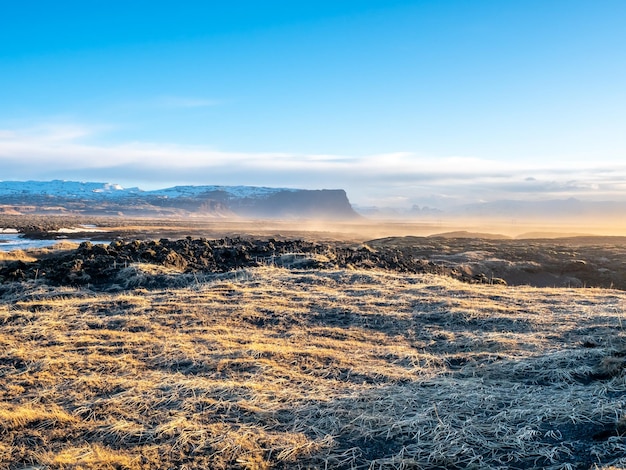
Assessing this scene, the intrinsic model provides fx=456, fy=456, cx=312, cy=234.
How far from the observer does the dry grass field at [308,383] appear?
4324 millimetres

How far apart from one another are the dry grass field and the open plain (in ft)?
0.08

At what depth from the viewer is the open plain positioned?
Answer: 14.3ft

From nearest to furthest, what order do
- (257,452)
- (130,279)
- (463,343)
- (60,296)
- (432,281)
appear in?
(257,452) → (463,343) → (60,296) → (130,279) → (432,281)

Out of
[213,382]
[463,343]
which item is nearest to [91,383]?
[213,382]

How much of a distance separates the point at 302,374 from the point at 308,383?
1.25 ft

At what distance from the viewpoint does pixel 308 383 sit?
6059 millimetres

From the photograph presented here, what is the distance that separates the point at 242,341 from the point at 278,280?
5532 millimetres

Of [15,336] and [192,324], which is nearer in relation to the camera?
[15,336]

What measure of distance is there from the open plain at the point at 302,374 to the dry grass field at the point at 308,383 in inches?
1.0

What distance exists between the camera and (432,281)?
14406mm

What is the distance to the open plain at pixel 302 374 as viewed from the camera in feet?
14.3

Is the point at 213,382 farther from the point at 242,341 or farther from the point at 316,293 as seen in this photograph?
the point at 316,293

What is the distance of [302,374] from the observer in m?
6.43

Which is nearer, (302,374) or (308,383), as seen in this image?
(308,383)
